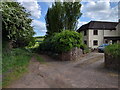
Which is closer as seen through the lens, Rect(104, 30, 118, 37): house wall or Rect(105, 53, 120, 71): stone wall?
Rect(105, 53, 120, 71): stone wall

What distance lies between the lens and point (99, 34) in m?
18.3

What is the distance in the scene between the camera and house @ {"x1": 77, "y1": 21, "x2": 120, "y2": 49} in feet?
58.6

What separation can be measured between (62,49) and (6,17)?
4828 mm

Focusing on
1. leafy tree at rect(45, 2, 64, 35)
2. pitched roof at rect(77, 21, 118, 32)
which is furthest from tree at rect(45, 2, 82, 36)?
pitched roof at rect(77, 21, 118, 32)

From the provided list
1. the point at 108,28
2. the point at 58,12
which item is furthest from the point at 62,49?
the point at 108,28

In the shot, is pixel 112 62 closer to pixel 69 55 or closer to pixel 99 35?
pixel 69 55

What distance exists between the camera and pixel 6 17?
463cm

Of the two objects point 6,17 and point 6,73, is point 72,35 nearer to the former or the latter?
point 6,17

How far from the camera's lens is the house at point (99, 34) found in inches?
704

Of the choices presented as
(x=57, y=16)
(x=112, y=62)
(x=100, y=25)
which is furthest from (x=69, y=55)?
(x=100, y=25)

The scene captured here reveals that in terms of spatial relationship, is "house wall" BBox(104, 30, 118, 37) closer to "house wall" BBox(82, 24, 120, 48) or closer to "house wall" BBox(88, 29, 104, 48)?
"house wall" BBox(82, 24, 120, 48)

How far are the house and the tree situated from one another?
5771mm

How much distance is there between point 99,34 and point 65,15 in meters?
8.88

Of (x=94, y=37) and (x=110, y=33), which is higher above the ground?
(x=110, y=33)
